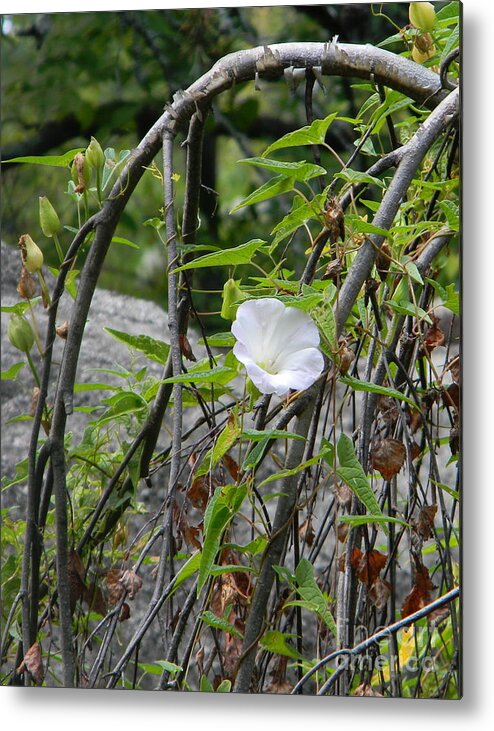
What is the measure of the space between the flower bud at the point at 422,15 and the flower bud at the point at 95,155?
1.15 feet

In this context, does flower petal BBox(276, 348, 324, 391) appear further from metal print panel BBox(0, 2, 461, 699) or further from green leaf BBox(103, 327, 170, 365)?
green leaf BBox(103, 327, 170, 365)

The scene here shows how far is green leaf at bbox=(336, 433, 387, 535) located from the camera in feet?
2.91

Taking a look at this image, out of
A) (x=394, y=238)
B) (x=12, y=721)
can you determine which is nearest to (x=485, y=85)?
(x=394, y=238)

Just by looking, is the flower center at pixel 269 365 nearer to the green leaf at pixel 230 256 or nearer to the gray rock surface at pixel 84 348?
the green leaf at pixel 230 256

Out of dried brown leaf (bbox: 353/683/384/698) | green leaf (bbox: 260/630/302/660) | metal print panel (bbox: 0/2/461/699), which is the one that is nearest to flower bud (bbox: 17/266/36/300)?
metal print panel (bbox: 0/2/461/699)

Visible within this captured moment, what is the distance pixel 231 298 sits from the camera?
36.2 inches

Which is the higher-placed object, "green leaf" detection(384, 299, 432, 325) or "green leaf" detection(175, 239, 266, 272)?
"green leaf" detection(175, 239, 266, 272)

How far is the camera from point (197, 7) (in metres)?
1.14

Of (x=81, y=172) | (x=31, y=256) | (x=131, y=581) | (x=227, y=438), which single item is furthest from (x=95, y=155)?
(x=131, y=581)

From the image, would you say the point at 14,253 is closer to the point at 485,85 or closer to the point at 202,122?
the point at 202,122

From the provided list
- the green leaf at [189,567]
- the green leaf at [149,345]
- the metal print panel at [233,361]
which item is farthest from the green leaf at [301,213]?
the green leaf at [189,567]

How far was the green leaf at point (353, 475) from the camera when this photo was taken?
2.91ft

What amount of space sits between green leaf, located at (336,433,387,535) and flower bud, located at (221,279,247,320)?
→ 0.52 feet

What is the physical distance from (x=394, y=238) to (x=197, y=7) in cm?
41
